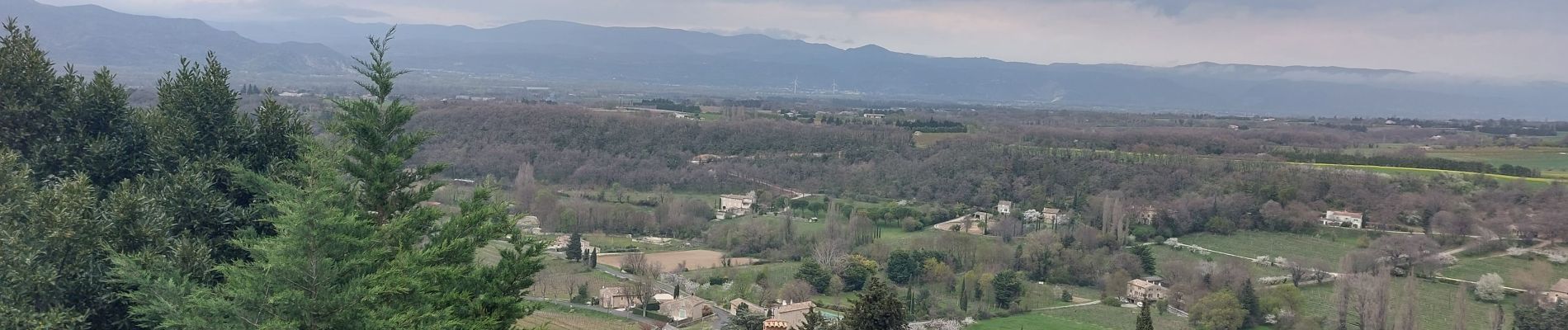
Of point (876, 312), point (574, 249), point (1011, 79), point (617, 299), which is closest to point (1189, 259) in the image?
point (617, 299)

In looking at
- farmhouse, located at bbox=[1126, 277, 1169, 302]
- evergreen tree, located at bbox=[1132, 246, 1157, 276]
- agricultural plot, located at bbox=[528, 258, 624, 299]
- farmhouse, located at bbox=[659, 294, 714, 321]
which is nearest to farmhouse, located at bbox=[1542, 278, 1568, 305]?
farmhouse, located at bbox=[1126, 277, 1169, 302]

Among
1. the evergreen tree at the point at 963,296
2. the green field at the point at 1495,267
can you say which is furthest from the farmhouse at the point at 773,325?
the green field at the point at 1495,267

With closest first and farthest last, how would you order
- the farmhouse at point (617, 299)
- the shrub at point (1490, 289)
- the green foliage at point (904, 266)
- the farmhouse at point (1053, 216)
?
1. the shrub at point (1490, 289)
2. the farmhouse at point (617, 299)
3. the green foliage at point (904, 266)
4. the farmhouse at point (1053, 216)

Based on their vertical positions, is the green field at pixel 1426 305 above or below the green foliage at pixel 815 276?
above

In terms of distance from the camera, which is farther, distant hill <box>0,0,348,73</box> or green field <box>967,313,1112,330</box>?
distant hill <box>0,0,348,73</box>

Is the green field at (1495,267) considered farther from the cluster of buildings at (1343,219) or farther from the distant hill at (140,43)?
the distant hill at (140,43)

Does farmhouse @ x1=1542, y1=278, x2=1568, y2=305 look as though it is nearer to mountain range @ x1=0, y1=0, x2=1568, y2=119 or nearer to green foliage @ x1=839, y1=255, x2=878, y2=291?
green foliage @ x1=839, y1=255, x2=878, y2=291
